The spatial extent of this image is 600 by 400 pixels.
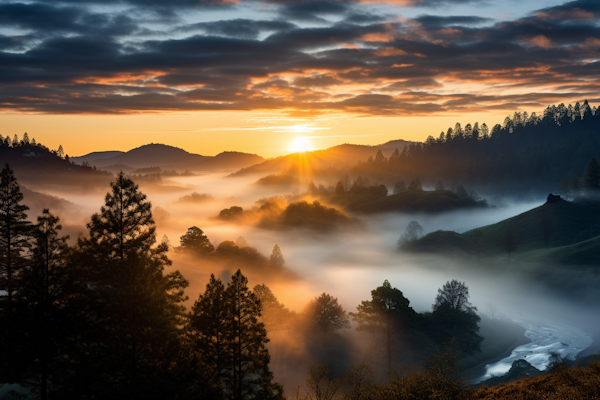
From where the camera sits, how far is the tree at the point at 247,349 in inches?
1359

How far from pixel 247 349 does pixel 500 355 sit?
74.8 m

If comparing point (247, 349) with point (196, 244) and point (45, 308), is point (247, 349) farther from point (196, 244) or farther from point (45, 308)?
point (196, 244)

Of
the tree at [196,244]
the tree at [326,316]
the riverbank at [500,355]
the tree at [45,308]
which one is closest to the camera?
the tree at [45,308]

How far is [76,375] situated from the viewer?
2703cm

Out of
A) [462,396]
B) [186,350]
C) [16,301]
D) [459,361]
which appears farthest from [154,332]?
[459,361]

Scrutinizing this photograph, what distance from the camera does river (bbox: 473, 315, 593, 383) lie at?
84.1 metres

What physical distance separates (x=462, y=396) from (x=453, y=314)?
5044 cm

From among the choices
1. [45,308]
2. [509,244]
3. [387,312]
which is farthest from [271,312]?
[509,244]

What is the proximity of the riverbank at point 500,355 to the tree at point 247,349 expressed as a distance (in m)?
53.8

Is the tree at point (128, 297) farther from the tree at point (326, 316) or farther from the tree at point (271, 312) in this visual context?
the tree at point (326, 316)

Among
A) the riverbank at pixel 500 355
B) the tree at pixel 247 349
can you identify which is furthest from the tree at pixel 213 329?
the riverbank at pixel 500 355

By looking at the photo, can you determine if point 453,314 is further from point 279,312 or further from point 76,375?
point 76,375

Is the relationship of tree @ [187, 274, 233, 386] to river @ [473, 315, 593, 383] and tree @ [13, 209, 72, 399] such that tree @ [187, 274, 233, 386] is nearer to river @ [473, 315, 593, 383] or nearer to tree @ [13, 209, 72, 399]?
tree @ [13, 209, 72, 399]

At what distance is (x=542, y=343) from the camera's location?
9962cm
